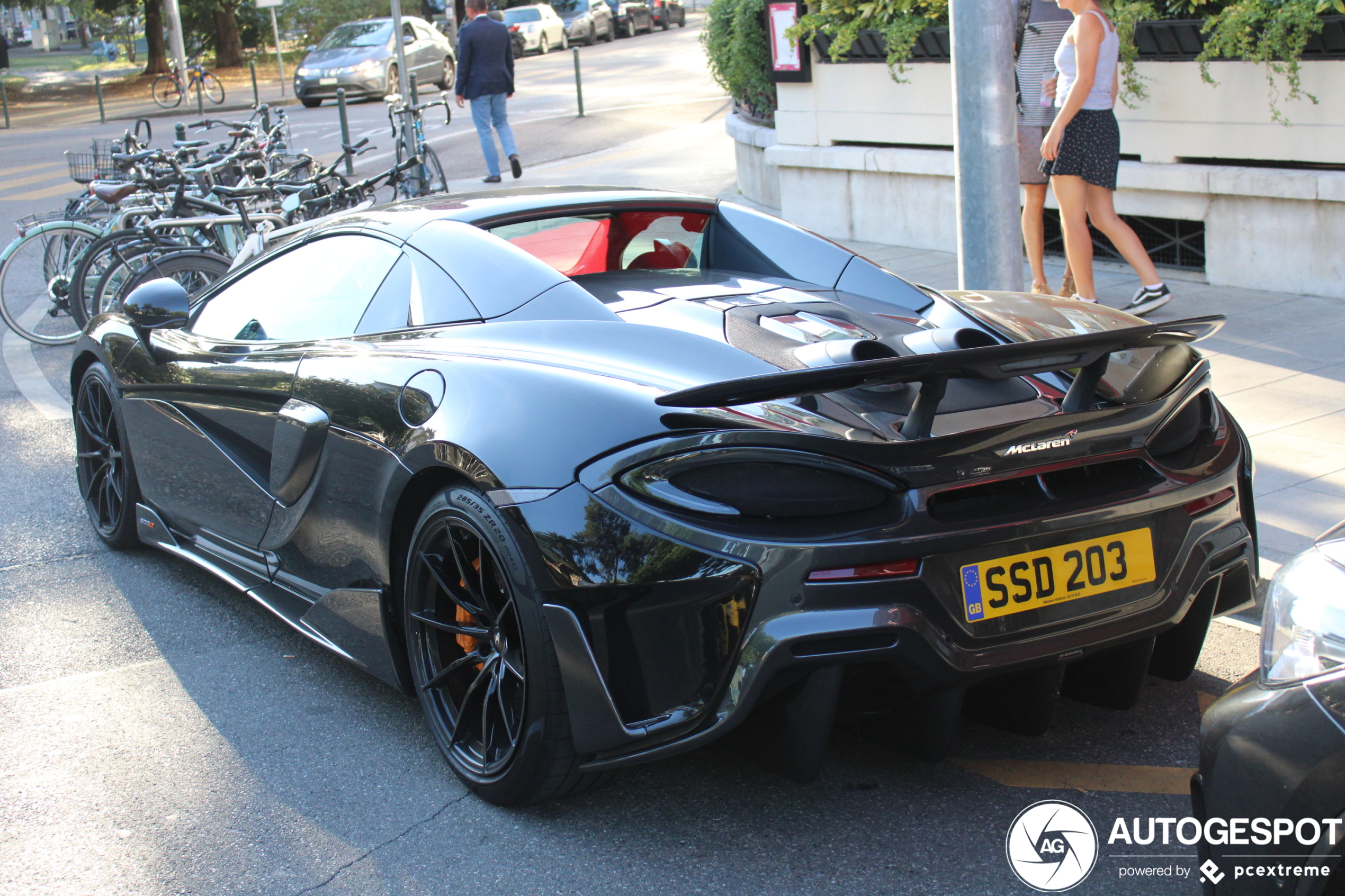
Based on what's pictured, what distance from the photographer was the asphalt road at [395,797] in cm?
259

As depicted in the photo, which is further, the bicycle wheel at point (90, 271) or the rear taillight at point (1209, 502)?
the bicycle wheel at point (90, 271)

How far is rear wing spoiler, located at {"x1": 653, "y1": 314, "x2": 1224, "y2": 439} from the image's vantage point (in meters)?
2.33

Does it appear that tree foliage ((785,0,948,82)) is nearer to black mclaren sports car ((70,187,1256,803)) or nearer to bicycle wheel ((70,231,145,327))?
bicycle wheel ((70,231,145,327))

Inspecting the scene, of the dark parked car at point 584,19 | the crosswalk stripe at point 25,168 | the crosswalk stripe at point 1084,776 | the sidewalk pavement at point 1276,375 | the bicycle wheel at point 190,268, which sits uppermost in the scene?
the dark parked car at point 584,19

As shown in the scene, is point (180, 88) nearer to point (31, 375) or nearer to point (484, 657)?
point (31, 375)

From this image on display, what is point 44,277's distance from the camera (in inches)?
366

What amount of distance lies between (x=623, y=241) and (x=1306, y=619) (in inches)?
96.5

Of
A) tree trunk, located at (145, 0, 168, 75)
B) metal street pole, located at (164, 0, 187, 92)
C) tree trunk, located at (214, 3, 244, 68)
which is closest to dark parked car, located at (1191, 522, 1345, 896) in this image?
metal street pole, located at (164, 0, 187, 92)

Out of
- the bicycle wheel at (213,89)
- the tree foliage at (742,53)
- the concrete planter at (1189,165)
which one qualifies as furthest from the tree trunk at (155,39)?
the concrete planter at (1189,165)

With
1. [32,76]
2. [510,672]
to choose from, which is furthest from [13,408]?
[32,76]

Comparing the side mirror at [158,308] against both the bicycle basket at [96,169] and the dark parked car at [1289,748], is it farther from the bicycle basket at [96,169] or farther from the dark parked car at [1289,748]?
the bicycle basket at [96,169]

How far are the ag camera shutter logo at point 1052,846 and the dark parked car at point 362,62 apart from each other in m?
26.4

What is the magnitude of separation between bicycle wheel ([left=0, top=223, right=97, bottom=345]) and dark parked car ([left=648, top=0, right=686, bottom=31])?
38.1 metres

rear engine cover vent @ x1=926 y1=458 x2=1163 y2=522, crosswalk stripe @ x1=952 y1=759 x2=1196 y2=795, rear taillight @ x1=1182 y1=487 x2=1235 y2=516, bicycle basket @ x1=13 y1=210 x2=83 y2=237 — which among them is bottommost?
crosswalk stripe @ x1=952 y1=759 x2=1196 y2=795
